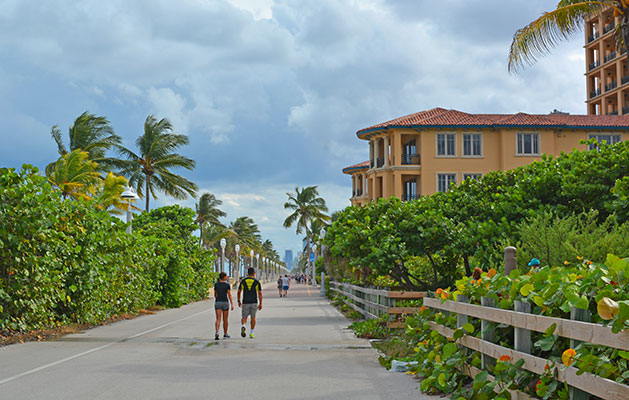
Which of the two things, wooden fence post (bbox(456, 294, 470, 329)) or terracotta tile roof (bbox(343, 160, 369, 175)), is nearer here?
wooden fence post (bbox(456, 294, 470, 329))

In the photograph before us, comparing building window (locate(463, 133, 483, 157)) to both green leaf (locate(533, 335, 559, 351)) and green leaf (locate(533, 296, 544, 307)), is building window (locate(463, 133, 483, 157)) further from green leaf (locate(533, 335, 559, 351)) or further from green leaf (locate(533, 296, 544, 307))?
green leaf (locate(533, 335, 559, 351))

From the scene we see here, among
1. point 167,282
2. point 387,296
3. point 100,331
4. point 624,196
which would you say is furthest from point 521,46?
point 167,282

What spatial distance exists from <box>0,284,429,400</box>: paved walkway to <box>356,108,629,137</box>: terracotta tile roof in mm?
35656

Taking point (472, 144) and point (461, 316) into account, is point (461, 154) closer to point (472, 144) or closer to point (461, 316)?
point (472, 144)

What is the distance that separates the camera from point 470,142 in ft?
170

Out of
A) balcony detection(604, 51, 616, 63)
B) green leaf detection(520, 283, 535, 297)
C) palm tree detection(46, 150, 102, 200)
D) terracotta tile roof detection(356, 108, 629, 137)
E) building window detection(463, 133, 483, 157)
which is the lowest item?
green leaf detection(520, 283, 535, 297)

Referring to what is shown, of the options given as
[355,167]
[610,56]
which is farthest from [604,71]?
[355,167]

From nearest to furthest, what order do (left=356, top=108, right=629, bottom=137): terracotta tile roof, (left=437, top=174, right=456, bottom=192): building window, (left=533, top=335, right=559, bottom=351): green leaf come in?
(left=533, top=335, right=559, bottom=351): green leaf
(left=356, top=108, right=629, bottom=137): terracotta tile roof
(left=437, top=174, right=456, bottom=192): building window

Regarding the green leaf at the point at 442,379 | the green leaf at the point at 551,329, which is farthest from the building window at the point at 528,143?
the green leaf at the point at 551,329

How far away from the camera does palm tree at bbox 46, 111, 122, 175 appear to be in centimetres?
4947

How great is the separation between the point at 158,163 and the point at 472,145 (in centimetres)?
2283

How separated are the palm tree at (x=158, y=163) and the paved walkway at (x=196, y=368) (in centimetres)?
3353

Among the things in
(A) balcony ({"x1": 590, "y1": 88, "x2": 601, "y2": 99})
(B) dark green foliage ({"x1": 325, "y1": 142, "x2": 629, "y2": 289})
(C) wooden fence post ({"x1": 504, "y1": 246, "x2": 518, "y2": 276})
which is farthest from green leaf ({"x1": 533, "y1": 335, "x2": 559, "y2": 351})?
(A) balcony ({"x1": 590, "y1": 88, "x2": 601, "y2": 99})

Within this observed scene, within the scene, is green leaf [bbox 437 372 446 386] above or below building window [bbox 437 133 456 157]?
below
